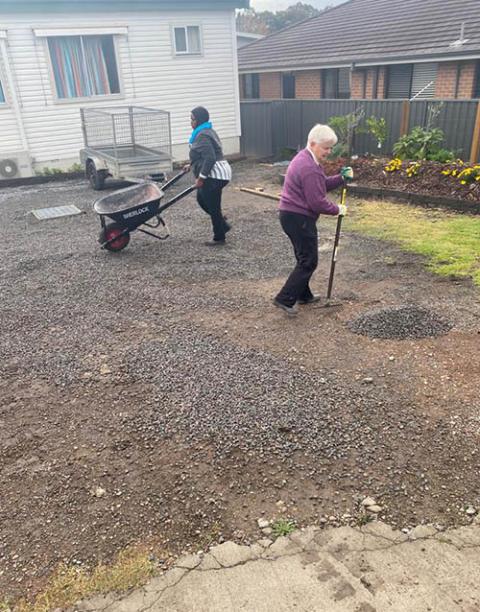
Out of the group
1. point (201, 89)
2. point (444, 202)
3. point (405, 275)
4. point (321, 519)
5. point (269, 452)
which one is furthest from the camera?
point (201, 89)

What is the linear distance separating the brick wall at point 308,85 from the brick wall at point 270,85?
1706 millimetres

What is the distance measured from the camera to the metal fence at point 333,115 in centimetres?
1034

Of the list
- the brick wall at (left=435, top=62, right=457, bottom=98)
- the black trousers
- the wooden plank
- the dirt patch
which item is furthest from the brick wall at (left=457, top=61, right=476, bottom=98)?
the black trousers

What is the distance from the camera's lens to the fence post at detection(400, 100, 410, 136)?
11070mm

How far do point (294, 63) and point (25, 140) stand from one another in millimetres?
10747

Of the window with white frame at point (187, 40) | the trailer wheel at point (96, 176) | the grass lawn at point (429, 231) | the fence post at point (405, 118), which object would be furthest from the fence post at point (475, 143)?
the window with white frame at point (187, 40)

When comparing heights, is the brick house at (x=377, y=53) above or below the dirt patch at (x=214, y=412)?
above

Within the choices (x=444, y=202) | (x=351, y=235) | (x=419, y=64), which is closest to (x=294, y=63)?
(x=419, y=64)

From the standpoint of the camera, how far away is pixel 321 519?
2.65 m

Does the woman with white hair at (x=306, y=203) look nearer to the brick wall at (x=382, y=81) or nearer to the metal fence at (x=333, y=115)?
the metal fence at (x=333, y=115)

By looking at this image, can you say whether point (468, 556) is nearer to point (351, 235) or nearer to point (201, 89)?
point (351, 235)

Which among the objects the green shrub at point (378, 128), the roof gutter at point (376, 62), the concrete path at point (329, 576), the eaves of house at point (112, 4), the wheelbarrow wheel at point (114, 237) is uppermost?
A: the eaves of house at point (112, 4)

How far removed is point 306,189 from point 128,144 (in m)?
8.04

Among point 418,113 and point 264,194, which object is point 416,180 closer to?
point 418,113
